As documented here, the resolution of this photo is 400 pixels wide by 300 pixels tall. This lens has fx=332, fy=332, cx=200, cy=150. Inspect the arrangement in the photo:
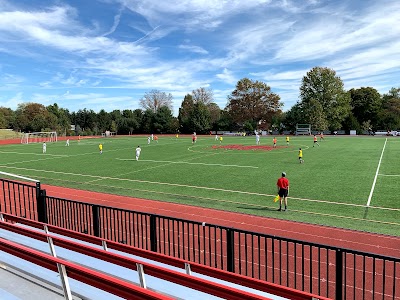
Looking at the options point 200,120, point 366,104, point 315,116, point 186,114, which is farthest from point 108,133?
point 366,104

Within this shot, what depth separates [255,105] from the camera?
10056 cm

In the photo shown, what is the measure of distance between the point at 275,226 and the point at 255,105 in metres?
91.6

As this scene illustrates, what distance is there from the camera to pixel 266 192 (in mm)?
17125

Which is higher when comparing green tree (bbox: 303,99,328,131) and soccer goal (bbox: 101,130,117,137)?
green tree (bbox: 303,99,328,131)

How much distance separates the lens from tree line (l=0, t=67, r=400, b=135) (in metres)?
84.9

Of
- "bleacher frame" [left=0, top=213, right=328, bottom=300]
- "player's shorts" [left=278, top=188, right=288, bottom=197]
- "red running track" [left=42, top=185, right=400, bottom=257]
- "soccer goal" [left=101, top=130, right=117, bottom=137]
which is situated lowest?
"red running track" [left=42, top=185, right=400, bottom=257]

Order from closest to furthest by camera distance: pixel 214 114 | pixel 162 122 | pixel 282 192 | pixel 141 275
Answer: pixel 141 275
pixel 282 192
pixel 162 122
pixel 214 114

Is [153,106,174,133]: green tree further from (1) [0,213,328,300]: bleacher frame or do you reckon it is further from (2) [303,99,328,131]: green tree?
(1) [0,213,328,300]: bleacher frame

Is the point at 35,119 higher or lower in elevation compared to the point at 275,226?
higher

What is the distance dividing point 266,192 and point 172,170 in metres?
9.92

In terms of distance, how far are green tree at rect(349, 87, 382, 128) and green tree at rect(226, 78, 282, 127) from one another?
20.8 m

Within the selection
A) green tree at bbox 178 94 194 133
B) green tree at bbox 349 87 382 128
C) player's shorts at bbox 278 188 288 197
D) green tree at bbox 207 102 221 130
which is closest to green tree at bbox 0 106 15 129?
green tree at bbox 178 94 194 133

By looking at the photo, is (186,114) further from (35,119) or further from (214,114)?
(35,119)

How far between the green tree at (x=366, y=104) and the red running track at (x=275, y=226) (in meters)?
86.6
